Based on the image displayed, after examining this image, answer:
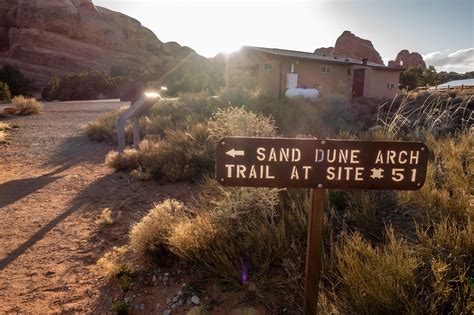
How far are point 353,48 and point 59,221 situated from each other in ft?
330

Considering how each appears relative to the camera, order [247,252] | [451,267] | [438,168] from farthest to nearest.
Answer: [438,168]
[247,252]
[451,267]

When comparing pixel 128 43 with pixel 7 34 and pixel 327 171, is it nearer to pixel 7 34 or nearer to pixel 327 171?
pixel 7 34

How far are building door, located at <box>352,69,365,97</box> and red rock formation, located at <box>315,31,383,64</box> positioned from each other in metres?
72.7

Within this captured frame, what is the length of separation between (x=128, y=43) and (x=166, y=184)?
6572 centimetres

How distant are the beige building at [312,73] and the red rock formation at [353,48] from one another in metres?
72.4

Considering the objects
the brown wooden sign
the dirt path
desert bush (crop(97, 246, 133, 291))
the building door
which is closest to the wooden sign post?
the brown wooden sign

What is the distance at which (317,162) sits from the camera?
2320 millimetres

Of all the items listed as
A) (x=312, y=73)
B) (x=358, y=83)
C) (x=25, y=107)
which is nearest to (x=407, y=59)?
(x=358, y=83)

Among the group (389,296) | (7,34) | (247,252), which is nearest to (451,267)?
(389,296)

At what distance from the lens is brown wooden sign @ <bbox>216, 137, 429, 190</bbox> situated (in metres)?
2.31

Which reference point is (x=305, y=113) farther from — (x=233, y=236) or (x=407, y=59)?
(x=407, y=59)

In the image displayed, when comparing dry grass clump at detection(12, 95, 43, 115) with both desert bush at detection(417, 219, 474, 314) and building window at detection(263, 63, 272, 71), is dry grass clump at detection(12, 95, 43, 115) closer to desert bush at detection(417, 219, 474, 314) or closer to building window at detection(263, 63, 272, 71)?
building window at detection(263, 63, 272, 71)

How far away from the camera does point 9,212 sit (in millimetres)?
5793

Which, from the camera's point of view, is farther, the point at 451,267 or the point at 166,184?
the point at 166,184
